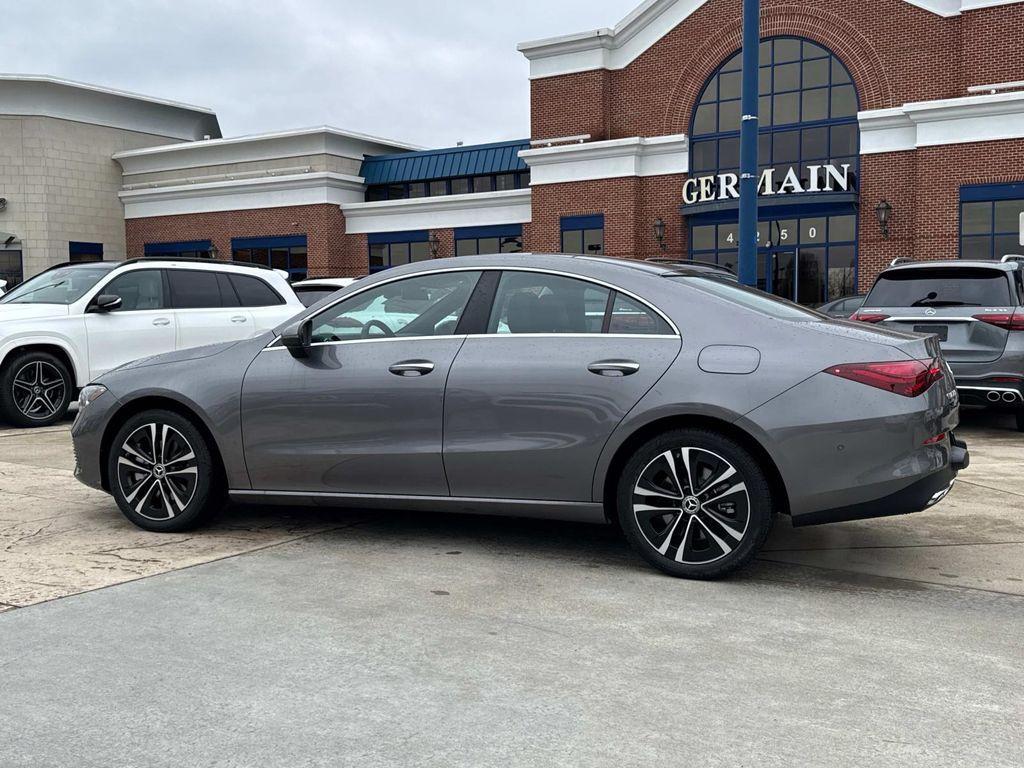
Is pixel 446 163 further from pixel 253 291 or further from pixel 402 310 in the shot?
pixel 402 310

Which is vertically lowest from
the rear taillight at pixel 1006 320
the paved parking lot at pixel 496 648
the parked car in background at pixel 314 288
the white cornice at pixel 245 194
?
the paved parking lot at pixel 496 648

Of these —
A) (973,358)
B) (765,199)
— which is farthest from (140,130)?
(973,358)

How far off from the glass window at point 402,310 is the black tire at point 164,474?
37.2 inches

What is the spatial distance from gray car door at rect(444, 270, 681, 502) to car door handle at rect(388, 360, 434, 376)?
0.49 feet

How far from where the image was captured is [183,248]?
39.1 m

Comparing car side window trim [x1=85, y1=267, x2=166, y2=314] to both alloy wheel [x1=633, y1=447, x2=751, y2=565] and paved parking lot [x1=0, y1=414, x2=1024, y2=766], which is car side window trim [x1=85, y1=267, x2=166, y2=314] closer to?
paved parking lot [x1=0, y1=414, x2=1024, y2=766]

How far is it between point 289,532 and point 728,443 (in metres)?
2.62

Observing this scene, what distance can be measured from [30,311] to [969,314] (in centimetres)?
975

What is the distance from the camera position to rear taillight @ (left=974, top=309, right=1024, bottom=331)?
977 centimetres

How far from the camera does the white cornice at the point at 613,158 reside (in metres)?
29.5

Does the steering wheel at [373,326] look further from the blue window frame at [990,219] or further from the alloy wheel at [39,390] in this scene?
the blue window frame at [990,219]

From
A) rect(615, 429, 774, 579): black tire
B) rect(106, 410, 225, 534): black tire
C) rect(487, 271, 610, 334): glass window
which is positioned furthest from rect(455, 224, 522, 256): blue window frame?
rect(615, 429, 774, 579): black tire

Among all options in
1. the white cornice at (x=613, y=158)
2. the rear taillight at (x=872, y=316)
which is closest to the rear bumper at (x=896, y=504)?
the rear taillight at (x=872, y=316)

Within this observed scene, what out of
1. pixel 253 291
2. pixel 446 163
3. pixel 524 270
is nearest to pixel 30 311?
pixel 253 291
